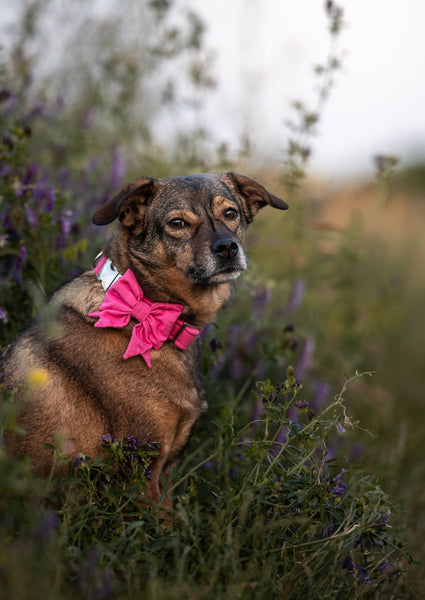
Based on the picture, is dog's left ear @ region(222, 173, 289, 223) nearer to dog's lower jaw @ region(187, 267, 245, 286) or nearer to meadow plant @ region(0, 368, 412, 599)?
dog's lower jaw @ region(187, 267, 245, 286)

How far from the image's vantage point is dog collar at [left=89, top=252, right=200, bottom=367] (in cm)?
285

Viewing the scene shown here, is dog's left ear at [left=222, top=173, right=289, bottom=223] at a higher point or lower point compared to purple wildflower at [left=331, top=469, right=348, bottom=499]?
higher

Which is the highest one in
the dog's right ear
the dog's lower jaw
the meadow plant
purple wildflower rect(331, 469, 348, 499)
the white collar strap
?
the dog's right ear

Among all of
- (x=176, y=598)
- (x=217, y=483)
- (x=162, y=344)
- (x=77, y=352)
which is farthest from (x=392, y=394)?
(x=176, y=598)

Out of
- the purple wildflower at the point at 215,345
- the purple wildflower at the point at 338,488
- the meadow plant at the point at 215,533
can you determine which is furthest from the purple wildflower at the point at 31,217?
the purple wildflower at the point at 338,488

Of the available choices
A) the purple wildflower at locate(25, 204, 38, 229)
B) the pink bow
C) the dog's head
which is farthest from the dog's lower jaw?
the purple wildflower at locate(25, 204, 38, 229)

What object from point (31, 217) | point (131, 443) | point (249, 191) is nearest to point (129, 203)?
point (31, 217)

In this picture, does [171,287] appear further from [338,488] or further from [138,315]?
→ [338,488]

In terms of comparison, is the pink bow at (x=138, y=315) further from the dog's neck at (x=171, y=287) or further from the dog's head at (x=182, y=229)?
the dog's head at (x=182, y=229)

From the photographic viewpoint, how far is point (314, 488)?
96.6 inches

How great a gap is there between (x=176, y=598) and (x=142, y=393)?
121 cm

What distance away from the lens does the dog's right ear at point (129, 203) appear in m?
2.88

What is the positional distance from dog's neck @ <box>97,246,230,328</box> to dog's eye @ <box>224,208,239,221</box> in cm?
47

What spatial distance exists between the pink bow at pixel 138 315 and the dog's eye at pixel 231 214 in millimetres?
750
